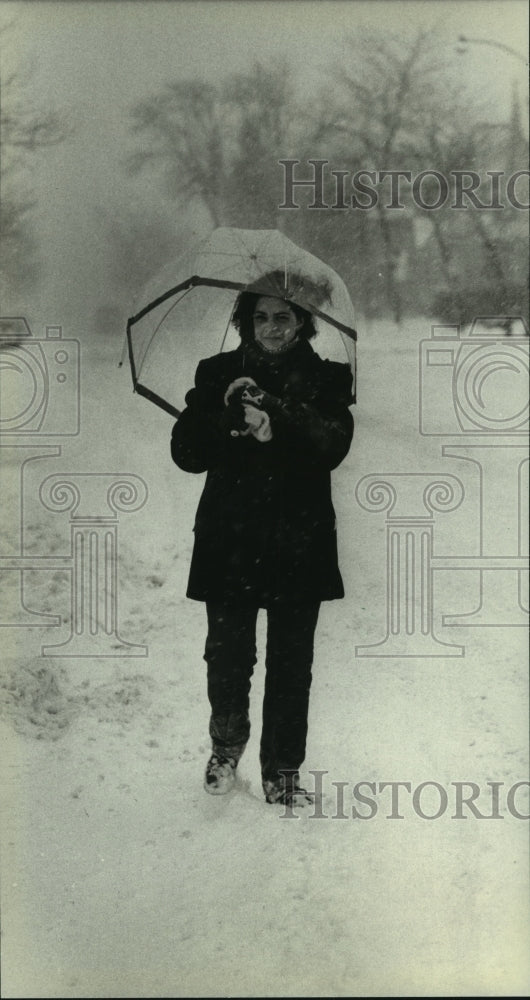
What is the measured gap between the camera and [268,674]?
3424mm

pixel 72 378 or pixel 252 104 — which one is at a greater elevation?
pixel 252 104

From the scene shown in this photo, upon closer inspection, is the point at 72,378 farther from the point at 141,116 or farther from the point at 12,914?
the point at 12,914

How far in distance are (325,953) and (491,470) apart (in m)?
1.61

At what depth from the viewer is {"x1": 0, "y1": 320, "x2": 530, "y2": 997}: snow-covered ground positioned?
340cm

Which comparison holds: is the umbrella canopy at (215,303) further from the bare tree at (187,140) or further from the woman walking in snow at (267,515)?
the bare tree at (187,140)

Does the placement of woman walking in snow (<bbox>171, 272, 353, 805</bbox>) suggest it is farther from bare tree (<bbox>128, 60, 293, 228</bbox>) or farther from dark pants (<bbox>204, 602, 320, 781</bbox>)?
bare tree (<bbox>128, 60, 293, 228</bbox>)

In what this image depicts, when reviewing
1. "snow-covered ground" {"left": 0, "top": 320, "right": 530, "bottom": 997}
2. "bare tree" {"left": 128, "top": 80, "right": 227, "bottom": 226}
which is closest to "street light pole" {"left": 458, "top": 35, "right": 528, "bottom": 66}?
"bare tree" {"left": 128, "top": 80, "right": 227, "bottom": 226}

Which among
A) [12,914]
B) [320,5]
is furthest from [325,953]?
[320,5]

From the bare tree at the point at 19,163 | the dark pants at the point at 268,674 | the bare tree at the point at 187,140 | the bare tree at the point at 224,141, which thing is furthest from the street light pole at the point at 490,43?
the dark pants at the point at 268,674

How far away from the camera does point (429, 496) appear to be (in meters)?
3.47

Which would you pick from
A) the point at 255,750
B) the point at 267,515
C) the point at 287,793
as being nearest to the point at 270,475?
the point at 267,515

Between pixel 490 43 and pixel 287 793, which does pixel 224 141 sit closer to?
pixel 490 43

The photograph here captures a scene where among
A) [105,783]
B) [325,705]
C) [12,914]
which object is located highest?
[325,705]

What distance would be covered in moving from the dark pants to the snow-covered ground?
44mm
